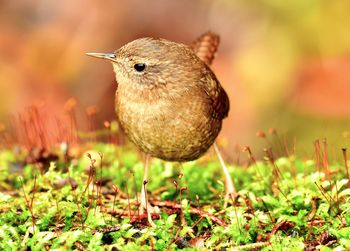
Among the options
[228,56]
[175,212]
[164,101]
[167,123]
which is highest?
[228,56]

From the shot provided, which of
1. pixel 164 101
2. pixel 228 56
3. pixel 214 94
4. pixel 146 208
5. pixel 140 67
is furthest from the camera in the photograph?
pixel 228 56

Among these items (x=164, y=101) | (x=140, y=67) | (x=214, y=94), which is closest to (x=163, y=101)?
(x=164, y=101)

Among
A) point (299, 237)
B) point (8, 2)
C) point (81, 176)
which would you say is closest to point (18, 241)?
point (81, 176)

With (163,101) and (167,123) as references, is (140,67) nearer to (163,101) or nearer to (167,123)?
(163,101)

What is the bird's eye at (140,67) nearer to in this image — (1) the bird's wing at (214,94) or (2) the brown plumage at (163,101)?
(2) the brown plumage at (163,101)

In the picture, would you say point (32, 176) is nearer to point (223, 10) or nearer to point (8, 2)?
point (223, 10)

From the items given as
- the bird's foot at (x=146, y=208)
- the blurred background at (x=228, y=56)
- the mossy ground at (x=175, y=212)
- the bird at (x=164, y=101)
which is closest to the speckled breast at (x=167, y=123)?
the bird at (x=164, y=101)

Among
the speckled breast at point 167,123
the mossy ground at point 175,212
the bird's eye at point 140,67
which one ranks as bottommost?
the mossy ground at point 175,212
